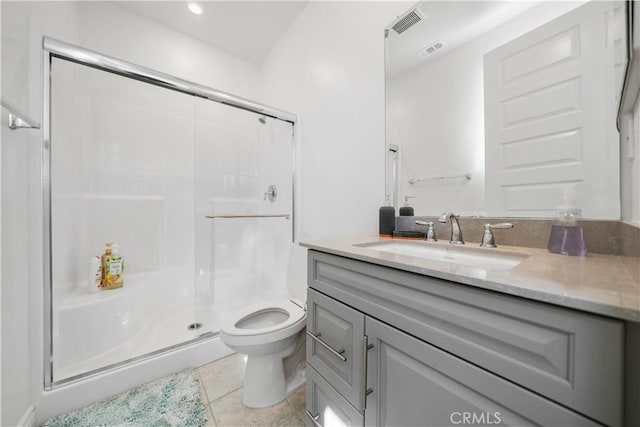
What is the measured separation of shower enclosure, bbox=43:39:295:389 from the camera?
1.38 metres

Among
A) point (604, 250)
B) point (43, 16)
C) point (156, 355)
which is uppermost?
point (43, 16)

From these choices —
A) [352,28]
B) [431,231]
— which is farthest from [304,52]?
[431,231]

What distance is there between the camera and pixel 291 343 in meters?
1.24

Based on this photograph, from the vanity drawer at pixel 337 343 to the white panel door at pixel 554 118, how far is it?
2.38ft

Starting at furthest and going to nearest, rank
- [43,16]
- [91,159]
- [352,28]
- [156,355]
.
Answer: [91,159] < [352,28] < [156,355] < [43,16]

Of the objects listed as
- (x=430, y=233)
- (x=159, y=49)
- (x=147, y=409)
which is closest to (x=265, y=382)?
(x=147, y=409)

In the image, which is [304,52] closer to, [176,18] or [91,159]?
[176,18]

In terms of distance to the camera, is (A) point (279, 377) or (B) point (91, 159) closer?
(A) point (279, 377)

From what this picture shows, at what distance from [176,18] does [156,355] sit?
249 cm

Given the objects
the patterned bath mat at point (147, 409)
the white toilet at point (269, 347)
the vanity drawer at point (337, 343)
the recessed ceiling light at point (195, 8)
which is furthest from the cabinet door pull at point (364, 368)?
the recessed ceiling light at point (195, 8)

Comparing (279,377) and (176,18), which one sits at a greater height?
(176,18)

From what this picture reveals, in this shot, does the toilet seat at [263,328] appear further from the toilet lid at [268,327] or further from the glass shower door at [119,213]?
the glass shower door at [119,213]

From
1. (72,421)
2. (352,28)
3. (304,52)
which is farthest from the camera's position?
(304,52)

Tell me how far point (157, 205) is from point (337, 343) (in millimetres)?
1882
